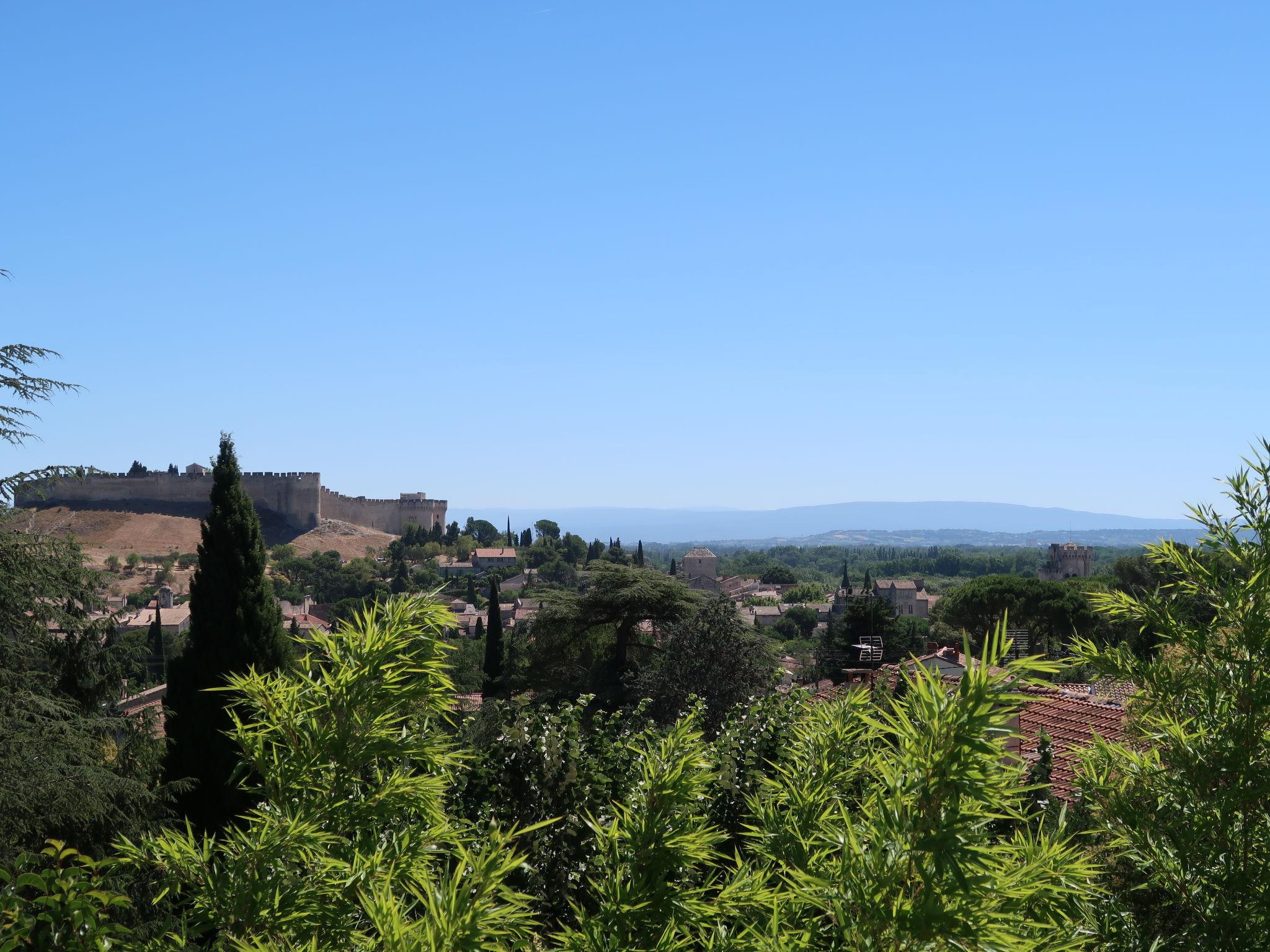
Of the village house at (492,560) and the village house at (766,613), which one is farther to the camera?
the village house at (492,560)

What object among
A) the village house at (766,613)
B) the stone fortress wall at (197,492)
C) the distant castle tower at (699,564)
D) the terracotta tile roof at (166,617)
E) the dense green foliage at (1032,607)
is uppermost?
the stone fortress wall at (197,492)

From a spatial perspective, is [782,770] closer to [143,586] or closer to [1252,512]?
[1252,512]

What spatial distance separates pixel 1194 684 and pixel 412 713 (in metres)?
2.51

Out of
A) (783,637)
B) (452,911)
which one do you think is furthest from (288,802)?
(783,637)

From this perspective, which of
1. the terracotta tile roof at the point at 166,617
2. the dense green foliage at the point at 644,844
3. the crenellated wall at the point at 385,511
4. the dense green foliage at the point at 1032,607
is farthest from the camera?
the crenellated wall at the point at 385,511

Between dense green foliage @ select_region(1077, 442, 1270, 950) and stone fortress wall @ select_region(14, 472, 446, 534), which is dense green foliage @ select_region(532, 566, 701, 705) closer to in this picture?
dense green foliage @ select_region(1077, 442, 1270, 950)

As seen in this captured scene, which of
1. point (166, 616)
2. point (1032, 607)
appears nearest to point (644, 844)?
point (1032, 607)

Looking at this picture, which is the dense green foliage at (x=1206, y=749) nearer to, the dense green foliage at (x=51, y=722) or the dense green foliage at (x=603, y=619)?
the dense green foliage at (x=51, y=722)

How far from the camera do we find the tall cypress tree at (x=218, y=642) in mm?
12945

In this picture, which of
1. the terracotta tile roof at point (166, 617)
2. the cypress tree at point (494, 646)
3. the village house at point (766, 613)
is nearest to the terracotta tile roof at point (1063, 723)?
the cypress tree at point (494, 646)

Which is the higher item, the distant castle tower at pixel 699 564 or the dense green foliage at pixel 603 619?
the dense green foliage at pixel 603 619

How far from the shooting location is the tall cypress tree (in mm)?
12945

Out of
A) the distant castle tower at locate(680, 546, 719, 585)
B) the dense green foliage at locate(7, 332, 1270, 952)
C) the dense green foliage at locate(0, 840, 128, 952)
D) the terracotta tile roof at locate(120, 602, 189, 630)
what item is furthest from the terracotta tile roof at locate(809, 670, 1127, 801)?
the distant castle tower at locate(680, 546, 719, 585)

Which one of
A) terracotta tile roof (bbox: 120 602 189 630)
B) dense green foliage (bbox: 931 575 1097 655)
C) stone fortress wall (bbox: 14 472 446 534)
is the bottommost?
terracotta tile roof (bbox: 120 602 189 630)
